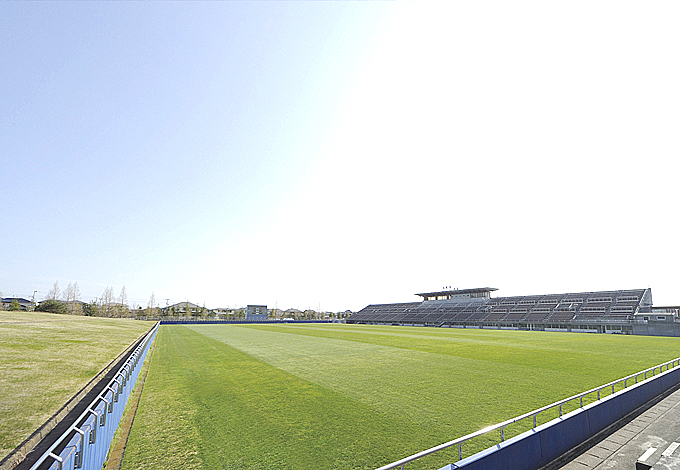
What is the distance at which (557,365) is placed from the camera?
23.2 metres

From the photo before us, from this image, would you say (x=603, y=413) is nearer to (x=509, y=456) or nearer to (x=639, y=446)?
(x=639, y=446)

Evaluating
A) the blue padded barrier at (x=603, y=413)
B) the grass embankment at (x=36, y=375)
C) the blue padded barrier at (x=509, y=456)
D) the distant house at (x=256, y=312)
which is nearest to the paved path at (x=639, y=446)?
the blue padded barrier at (x=603, y=413)

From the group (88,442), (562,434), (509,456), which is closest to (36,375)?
(88,442)

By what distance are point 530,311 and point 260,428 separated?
83890 mm

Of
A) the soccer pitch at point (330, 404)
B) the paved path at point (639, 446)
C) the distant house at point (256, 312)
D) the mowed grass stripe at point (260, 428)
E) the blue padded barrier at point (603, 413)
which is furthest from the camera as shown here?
the distant house at point (256, 312)

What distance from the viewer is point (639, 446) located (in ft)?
29.8

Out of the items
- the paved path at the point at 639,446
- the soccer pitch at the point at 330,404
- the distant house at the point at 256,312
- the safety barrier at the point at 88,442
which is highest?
the safety barrier at the point at 88,442

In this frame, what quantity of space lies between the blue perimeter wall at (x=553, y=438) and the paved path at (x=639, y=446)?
1.07ft

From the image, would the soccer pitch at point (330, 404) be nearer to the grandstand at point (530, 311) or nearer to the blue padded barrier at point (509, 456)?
the blue padded barrier at point (509, 456)

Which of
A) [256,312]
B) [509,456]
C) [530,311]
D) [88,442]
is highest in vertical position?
[88,442]

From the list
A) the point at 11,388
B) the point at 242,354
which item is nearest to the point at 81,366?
the point at 11,388

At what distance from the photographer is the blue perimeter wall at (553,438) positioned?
23.5 ft

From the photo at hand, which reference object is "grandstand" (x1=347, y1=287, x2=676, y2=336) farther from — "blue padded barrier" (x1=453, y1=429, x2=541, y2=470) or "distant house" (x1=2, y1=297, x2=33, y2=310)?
"distant house" (x1=2, y1=297, x2=33, y2=310)

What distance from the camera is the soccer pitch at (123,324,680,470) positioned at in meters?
9.24
